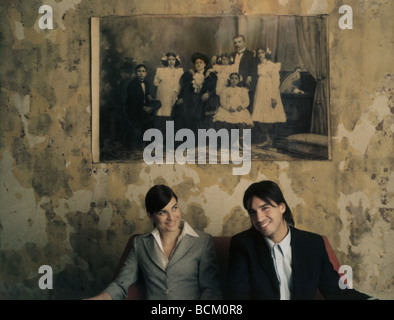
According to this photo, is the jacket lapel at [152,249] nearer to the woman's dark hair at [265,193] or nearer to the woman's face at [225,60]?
the woman's dark hair at [265,193]

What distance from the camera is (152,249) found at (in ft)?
7.34

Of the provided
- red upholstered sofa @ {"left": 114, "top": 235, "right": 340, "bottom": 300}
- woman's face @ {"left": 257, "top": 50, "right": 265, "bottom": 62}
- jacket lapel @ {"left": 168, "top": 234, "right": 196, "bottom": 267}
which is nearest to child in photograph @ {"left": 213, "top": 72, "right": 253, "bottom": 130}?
woman's face @ {"left": 257, "top": 50, "right": 265, "bottom": 62}

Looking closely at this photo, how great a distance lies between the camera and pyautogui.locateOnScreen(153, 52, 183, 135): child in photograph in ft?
10.5

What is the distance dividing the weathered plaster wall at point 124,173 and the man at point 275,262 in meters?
1.13

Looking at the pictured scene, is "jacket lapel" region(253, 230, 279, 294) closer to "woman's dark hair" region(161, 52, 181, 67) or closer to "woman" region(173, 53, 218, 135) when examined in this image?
"woman" region(173, 53, 218, 135)

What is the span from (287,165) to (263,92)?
630mm

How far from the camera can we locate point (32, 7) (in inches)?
129

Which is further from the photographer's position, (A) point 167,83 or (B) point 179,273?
(A) point 167,83

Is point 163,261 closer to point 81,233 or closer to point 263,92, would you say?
point 81,233

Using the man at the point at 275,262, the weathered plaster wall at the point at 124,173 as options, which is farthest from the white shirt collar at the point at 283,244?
the weathered plaster wall at the point at 124,173

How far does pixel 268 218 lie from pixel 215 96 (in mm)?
1461

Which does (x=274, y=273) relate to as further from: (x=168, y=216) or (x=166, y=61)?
(x=166, y=61)

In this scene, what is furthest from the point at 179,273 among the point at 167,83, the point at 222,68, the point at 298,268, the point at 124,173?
the point at 222,68

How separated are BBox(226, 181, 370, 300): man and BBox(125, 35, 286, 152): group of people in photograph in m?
1.21
